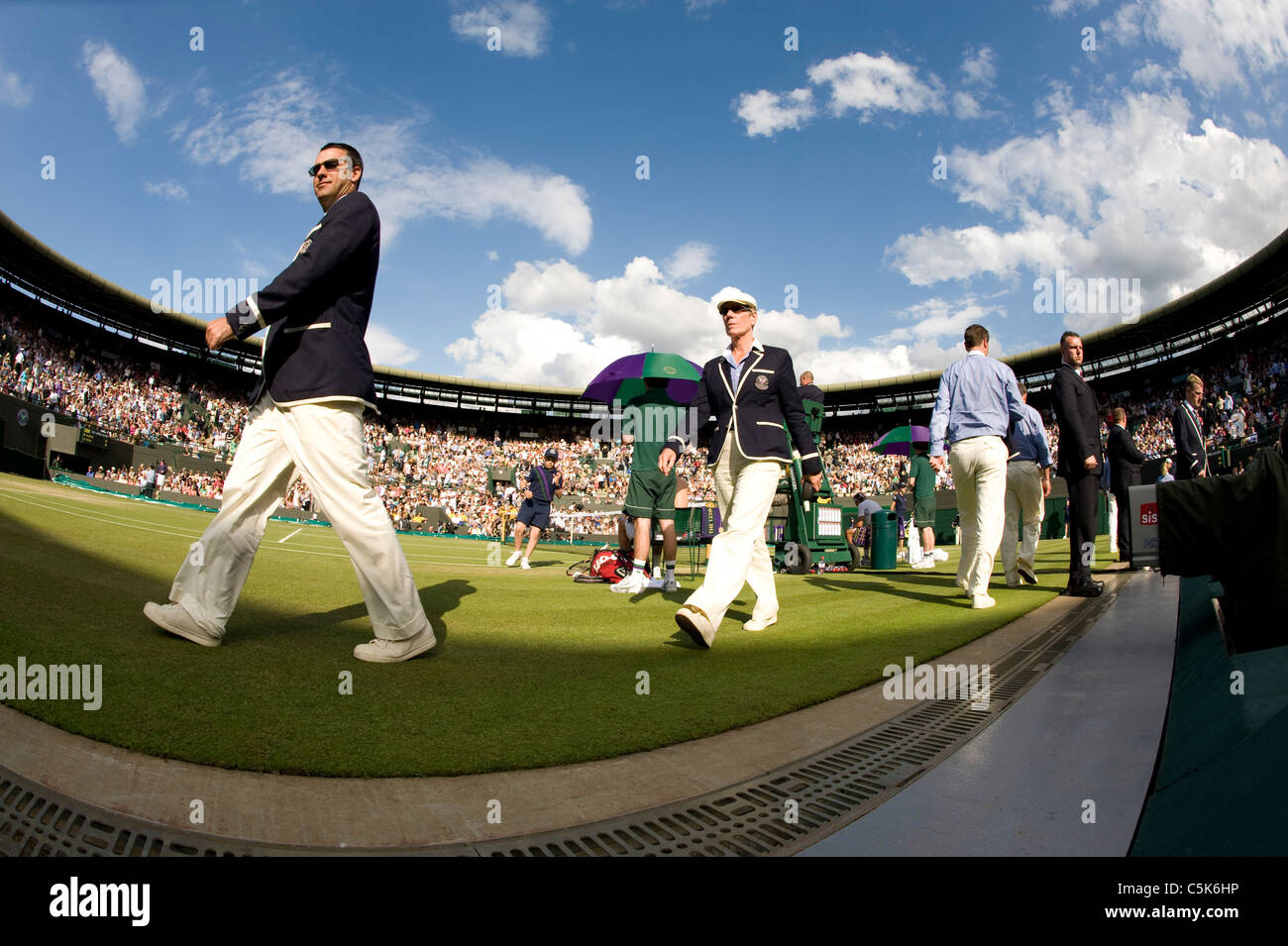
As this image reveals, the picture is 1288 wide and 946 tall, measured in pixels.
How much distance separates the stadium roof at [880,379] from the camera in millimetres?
29484

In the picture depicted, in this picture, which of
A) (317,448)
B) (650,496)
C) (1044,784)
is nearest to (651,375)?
(650,496)

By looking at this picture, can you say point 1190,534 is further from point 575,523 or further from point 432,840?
point 575,523

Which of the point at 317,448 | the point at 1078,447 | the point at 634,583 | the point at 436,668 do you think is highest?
the point at 1078,447

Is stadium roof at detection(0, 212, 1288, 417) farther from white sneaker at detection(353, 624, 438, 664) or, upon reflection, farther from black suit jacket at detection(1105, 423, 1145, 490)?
white sneaker at detection(353, 624, 438, 664)

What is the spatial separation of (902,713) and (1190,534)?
1141mm

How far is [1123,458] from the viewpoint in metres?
8.73

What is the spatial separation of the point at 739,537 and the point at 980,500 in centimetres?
285

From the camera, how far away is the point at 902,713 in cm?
256

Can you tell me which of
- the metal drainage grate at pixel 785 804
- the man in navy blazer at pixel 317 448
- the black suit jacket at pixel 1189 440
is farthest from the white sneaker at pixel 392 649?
the black suit jacket at pixel 1189 440

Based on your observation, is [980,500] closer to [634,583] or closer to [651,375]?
[634,583]

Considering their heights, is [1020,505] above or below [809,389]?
below

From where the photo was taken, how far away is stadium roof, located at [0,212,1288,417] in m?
29.5

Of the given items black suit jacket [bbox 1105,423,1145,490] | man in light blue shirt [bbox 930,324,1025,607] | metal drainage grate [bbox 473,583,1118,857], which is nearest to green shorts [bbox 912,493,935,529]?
black suit jacket [bbox 1105,423,1145,490]

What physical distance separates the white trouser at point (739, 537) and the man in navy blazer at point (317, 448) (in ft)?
5.02
